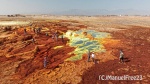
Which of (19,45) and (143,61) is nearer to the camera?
(143,61)

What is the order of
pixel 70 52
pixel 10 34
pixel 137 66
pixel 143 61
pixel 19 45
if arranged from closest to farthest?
pixel 137 66 → pixel 143 61 → pixel 70 52 → pixel 19 45 → pixel 10 34

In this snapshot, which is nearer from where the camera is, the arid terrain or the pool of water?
the arid terrain

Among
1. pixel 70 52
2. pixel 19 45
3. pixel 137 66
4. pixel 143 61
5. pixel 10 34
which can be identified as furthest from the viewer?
pixel 10 34

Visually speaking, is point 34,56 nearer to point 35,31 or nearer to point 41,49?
point 41,49

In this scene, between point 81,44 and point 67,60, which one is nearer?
point 67,60

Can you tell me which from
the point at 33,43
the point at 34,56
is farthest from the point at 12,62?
the point at 33,43

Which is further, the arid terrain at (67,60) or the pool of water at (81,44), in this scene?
the pool of water at (81,44)

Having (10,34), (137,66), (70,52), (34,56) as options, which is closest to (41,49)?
(34,56)

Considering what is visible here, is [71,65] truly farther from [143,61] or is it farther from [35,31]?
[35,31]

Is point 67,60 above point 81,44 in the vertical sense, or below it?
below
